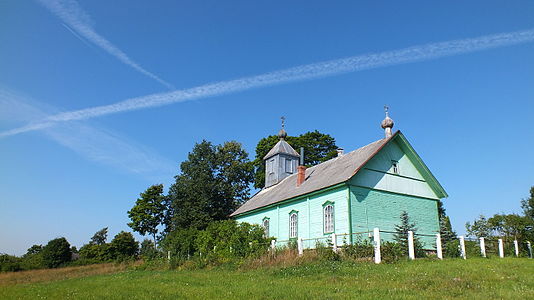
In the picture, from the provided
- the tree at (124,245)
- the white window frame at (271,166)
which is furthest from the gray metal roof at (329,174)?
the tree at (124,245)

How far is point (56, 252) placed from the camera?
36469 millimetres

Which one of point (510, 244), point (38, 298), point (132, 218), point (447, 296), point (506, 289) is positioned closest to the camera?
point (447, 296)

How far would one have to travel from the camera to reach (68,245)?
37.7m

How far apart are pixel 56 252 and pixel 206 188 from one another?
1701 cm

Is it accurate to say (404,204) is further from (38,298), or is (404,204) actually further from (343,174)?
(38,298)

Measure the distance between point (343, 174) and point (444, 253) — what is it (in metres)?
5.64

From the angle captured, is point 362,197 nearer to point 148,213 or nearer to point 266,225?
point 266,225

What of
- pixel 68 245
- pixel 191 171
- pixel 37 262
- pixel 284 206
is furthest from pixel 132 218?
pixel 284 206

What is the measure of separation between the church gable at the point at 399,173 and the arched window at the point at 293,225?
4899 mm

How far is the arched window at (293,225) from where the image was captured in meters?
21.2

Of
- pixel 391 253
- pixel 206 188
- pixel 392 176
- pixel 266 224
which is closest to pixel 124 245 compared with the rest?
pixel 206 188

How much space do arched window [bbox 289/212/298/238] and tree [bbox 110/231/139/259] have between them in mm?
24267

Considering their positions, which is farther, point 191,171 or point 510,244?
point 191,171

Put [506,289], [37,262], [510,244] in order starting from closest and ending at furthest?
[506,289], [510,244], [37,262]
